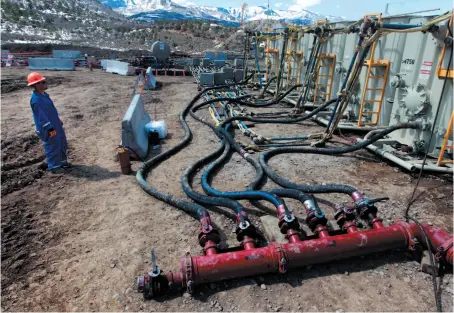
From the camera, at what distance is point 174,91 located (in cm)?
1358

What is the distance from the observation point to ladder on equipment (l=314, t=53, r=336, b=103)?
9.35m

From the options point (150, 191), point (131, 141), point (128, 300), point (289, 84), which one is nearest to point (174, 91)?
point (289, 84)

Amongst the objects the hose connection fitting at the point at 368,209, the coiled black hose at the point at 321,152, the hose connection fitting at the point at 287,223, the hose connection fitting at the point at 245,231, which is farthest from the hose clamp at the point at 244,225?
the coiled black hose at the point at 321,152

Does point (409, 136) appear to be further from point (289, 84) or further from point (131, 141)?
point (289, 84)

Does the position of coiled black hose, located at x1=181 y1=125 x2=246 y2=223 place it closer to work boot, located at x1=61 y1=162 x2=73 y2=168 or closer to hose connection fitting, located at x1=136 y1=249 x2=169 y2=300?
hose connection fitting, located at x1=136 y1=249 x2=169 y2=300

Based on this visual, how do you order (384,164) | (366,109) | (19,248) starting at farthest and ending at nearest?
(366,109), (384,164), (19,248)

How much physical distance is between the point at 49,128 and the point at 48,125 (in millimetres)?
60

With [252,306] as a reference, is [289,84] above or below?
above

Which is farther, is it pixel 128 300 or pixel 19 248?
pixel 19 248

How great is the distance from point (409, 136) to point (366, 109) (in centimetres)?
188

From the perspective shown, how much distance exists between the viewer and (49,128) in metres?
5.31

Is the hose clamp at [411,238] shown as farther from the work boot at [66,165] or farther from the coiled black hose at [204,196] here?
the work boot at [66,165]

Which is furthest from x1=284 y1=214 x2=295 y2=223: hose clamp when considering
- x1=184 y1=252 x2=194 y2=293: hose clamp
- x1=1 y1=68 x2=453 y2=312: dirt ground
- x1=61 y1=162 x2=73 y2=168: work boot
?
x1=61 y1=162 x2=73 y2=168: work boot

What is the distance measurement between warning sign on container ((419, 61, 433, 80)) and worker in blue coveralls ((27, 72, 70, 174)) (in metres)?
7.13
